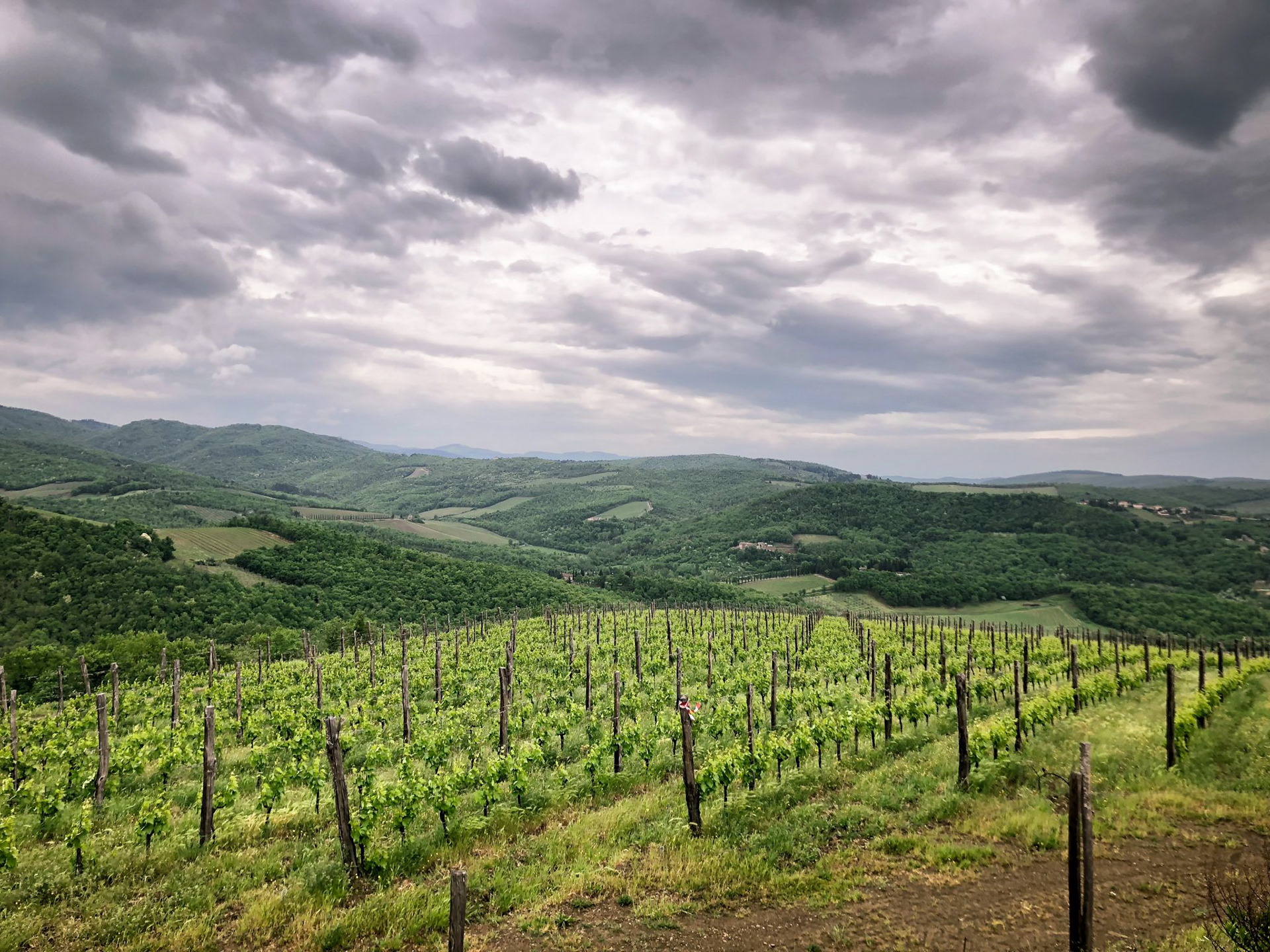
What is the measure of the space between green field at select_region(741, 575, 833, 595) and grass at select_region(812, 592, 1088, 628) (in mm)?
9071

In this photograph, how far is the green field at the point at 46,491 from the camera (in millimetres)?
163625

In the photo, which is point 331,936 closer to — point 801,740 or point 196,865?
point 196,865

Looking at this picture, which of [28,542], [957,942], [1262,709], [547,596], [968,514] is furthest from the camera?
[968,514]

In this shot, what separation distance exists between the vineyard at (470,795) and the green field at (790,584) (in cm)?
9754

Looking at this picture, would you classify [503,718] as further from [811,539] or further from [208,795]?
[811,539]

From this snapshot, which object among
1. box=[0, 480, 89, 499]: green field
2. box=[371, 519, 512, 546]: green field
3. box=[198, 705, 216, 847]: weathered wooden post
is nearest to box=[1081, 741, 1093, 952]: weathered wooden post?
box=[198, 705, 216, 847]: weathered wooden post

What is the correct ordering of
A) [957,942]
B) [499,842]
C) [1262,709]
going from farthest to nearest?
[1262,709] < [499,842] < [957,942]

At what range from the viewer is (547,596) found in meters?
91.6

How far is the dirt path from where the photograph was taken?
8695 millimetres

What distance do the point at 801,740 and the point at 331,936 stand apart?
1214 centimetres

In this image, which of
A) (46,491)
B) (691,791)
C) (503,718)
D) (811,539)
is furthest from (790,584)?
(46,491)

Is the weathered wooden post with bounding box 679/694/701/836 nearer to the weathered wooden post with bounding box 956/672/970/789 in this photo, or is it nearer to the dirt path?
the dirt path

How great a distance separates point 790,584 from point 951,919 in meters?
128

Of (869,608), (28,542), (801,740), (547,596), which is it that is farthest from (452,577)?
(801,740)
